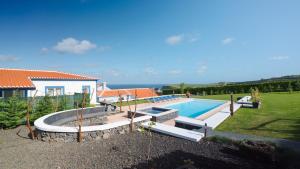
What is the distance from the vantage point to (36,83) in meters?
19.7

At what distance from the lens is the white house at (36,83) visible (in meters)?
17.5

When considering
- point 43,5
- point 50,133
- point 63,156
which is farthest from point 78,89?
point 63,156

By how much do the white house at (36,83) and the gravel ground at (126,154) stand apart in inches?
378

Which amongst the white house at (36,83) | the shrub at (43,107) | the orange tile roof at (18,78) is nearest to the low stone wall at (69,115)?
the shrub at (43,107)

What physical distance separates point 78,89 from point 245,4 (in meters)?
19.4

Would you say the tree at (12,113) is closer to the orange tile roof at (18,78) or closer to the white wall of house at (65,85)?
the white wall of house at (65,85)

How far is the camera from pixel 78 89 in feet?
75.2

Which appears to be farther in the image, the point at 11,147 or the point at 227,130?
the point at 227,130

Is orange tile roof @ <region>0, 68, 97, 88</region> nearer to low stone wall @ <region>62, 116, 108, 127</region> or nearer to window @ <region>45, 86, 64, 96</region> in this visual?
window @ <region>45, 86, 64, 96</region>

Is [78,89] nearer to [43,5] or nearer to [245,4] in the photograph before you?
[43,5]

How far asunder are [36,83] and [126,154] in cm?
1687

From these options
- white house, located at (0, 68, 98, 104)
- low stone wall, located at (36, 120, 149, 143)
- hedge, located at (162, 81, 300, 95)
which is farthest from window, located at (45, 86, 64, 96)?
hedge, located at (162, 81, 300, 95)

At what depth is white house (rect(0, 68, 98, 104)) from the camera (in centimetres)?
1748

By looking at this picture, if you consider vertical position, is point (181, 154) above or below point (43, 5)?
below
